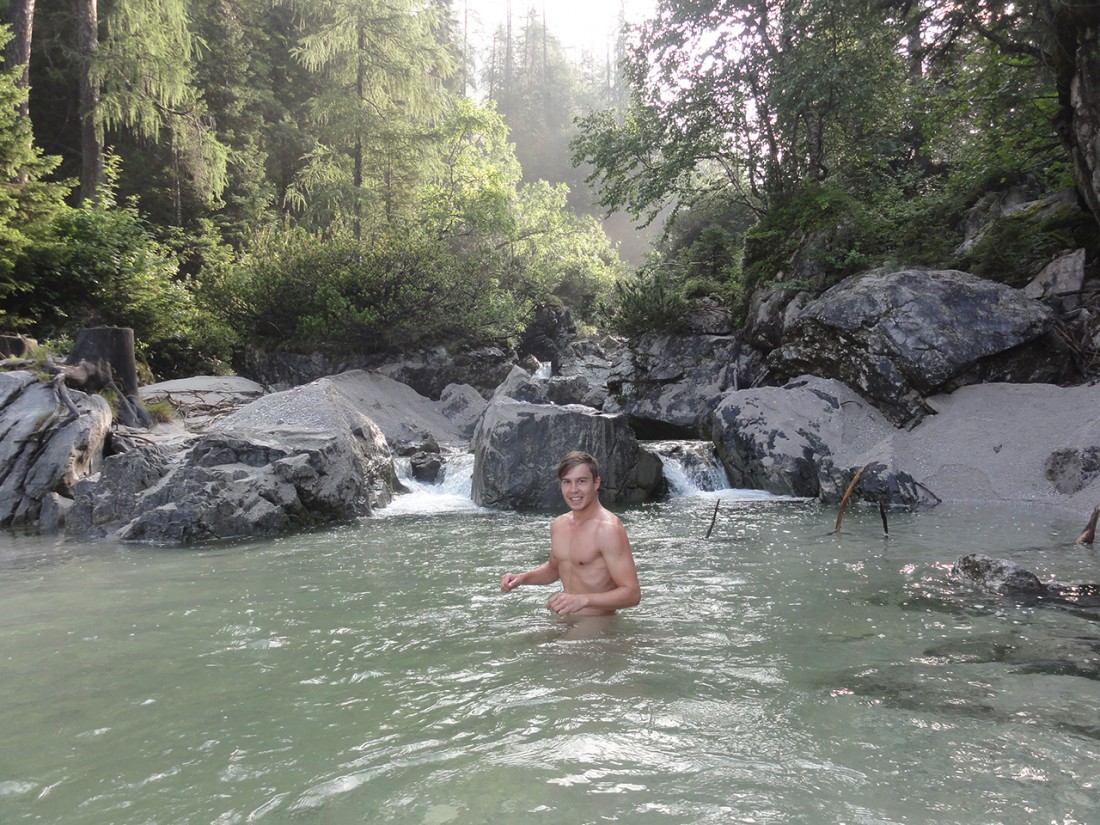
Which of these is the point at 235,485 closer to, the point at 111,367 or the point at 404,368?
the point at 111,367

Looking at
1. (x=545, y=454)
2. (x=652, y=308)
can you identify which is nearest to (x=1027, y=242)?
(x=652, y=308)

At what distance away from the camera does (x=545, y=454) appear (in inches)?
413

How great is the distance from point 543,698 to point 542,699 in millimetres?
13

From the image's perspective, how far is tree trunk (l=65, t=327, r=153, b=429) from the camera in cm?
1034

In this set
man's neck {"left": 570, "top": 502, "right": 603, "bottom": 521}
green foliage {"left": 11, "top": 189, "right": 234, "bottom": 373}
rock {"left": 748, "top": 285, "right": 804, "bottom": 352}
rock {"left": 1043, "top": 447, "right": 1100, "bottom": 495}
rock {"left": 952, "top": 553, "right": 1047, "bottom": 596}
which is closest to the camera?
man's neck {"left": 570, "top": 502, "right": 603, "bottom": 521}

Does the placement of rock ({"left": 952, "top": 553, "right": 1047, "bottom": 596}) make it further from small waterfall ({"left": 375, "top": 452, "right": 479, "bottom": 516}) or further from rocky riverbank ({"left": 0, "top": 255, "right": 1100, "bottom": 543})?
small waterfall ({"left": 375, "top": 452, "right": 479, "bottom": 516})

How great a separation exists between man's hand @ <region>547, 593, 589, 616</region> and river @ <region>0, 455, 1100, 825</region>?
0.78 feet

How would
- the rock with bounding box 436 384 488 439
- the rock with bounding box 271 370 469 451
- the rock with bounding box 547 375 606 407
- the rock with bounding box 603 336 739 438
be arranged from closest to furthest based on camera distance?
1. the rock with bounding box 271 370 469 451
2. the rock with bounding box 603 336 739 438
3. the rock with bounding box 436 384 488 439
4. the rock with bounding box 547 375 606 407

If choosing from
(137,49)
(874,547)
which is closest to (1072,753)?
(874,547)

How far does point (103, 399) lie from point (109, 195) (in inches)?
309

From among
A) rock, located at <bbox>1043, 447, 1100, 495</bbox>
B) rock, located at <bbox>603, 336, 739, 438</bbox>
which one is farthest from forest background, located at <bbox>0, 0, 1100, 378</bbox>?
rock, located at <bbox>1043, 447, 1100, 495</bbox>

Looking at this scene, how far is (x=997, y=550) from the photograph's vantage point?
20.9 ft

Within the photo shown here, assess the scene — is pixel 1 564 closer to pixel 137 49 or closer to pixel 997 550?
pixel 997 550

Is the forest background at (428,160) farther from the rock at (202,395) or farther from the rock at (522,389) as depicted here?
the rock at (522,389)
